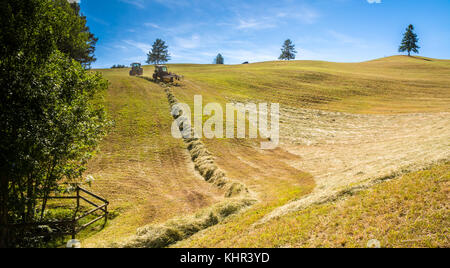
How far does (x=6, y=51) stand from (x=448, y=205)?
14820mm

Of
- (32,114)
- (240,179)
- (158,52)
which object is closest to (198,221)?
(240,179)

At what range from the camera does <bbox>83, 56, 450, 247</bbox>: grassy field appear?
7.02m

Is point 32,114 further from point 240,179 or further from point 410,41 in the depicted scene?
point 410,41

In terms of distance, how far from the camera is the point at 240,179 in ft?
50.4

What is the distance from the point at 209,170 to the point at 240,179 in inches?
96.5

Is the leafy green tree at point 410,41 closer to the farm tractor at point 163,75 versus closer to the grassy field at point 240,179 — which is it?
the grassy field at point 240,179

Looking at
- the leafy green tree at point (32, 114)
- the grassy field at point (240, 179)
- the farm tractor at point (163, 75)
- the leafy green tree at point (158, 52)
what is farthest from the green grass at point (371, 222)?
the leafy green tree at point (158, 52)

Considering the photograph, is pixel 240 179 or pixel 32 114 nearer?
pixel 32 114

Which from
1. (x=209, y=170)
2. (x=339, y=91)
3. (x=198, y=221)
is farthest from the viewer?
(x=339, y=91)

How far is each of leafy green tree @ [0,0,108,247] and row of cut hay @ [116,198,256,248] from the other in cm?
405

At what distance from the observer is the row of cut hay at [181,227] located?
8.78 metres

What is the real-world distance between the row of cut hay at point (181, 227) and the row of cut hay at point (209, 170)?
158 cm
